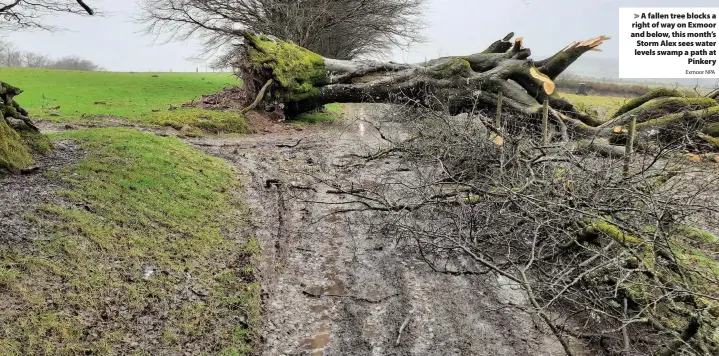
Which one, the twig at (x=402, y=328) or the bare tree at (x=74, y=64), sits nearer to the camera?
the twig at (x=402, y=328)

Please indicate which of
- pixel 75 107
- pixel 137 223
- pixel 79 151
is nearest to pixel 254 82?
pixel 75 107

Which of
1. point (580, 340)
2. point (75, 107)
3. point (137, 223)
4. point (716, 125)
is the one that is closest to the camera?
point (580, 340)

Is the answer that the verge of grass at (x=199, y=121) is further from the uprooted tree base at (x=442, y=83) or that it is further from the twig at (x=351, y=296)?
the twig at (x=351, y=296)

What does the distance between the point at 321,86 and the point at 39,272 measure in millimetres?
9598

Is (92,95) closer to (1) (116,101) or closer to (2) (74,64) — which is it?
(1) (116,101)

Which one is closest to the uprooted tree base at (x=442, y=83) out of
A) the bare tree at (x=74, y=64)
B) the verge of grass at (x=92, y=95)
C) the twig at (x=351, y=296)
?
the verge of grass at (x=92, y=95)

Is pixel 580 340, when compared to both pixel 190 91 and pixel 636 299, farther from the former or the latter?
pixel 190 91

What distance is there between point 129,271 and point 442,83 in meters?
9.19

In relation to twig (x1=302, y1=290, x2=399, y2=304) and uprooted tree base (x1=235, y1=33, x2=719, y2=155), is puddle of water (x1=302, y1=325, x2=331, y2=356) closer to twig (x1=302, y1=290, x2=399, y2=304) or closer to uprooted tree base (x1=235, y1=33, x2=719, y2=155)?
twig (x1=302, y1=290, x2=399, y2=304)

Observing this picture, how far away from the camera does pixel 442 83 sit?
11570mm

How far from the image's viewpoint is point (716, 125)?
10422 millimetres

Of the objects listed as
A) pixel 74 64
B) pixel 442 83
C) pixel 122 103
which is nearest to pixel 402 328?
pixel 442 83

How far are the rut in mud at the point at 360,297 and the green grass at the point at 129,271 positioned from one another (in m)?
0.31

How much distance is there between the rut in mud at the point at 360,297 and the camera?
3529mm
